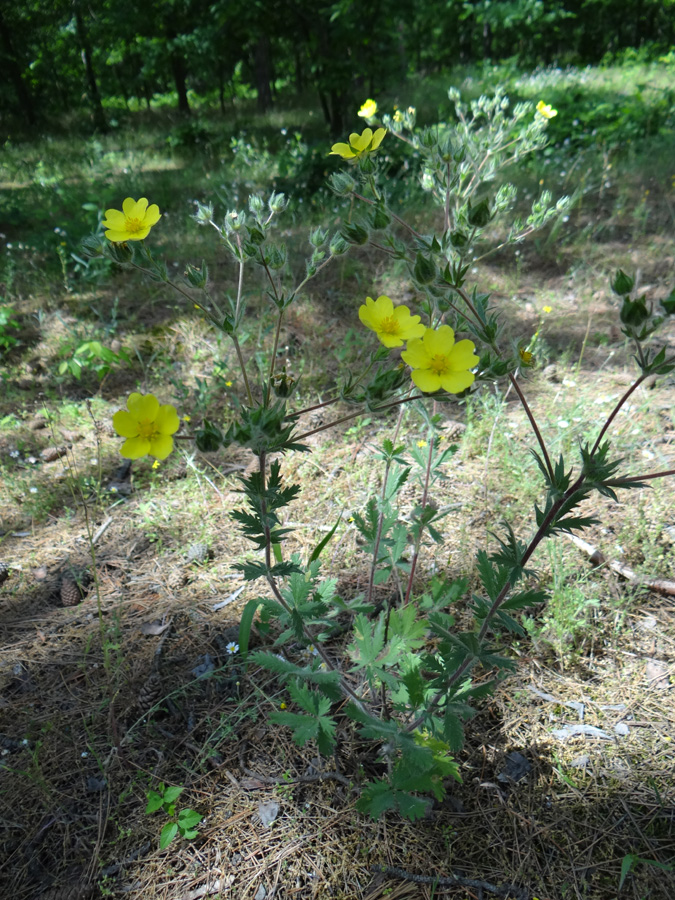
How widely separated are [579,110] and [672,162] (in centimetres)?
266

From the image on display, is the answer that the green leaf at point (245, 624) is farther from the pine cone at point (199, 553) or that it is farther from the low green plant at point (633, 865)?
the low green plant at point (633, 865)

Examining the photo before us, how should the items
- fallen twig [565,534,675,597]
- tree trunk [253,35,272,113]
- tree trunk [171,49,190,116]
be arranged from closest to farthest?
fallen twig [565,534,675,597]
tree trunk [253,35,272,113]
tree trunk [171,49,190,116]

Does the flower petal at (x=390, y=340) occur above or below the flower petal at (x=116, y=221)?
below

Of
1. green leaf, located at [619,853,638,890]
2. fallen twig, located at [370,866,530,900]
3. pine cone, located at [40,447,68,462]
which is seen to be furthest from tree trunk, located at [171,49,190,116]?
green leaf, located at [619,853,638,890]

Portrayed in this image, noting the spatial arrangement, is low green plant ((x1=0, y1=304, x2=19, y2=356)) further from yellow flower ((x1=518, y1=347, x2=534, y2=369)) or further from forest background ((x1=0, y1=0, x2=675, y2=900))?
yellow flower ((x1=518, y1=347, x2=534, y2=369))

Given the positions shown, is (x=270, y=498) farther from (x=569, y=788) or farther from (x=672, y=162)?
(x=672, y=162)

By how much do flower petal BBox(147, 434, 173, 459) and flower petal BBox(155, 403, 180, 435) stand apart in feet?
0.04

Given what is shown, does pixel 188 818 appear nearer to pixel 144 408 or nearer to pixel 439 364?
pixel 144 408

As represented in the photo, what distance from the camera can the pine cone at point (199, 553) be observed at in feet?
7.14

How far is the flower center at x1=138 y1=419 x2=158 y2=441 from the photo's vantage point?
3.43 feet

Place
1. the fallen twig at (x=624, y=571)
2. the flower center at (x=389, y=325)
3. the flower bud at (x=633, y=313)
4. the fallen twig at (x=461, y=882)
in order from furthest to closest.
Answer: the fallen twig at (x=624, y=571), the fallen twig at (x=461, y=882), the flower center at (x=389, y=325), the flower bud at (x=633, y=313)

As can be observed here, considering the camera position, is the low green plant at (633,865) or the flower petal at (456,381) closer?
the flower petal at (456,381)

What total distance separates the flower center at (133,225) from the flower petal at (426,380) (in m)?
0.71

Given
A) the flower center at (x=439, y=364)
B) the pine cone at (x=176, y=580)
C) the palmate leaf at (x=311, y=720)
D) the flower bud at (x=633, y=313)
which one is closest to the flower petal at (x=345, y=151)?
the flower center at (x=439, y=364)
